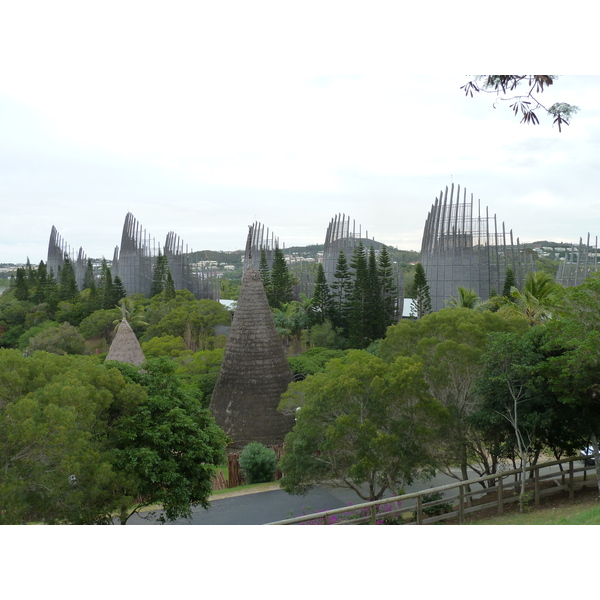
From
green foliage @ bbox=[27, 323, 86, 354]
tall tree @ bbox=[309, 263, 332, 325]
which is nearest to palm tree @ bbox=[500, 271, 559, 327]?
tall tree @ bbox=[309, 263, 332, 325]

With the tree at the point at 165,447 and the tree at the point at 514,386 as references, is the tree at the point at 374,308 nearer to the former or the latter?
the tree at the point at 514,386

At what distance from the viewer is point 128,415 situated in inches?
242

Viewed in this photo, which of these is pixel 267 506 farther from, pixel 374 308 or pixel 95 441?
pixel 374 308

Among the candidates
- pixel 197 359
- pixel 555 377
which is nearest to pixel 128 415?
pixel 555 377

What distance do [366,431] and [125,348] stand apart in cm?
711

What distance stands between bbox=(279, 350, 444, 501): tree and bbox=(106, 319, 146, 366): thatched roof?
5.88m

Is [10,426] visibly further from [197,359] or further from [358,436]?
[197,359]

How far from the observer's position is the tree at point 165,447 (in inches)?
230

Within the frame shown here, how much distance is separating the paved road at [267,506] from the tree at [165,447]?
51cm

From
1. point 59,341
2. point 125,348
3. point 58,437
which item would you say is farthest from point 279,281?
point 58,437

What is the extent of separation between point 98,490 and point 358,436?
3175 millimetres

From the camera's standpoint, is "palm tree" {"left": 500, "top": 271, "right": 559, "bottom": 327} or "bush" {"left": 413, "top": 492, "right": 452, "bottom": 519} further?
"palm tree" {"left": 500, "top": 271, "right": 559, "bottom": 327}

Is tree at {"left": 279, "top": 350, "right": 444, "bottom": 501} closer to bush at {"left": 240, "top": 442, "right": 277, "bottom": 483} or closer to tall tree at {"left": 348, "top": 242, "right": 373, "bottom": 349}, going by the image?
bush at {"left": 240, "top": 442, "right": 277, "bottom": 483}

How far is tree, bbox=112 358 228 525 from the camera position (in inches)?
230
